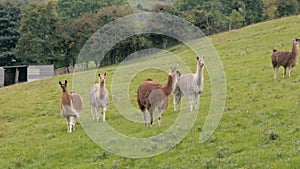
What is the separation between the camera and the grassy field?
12.9 m

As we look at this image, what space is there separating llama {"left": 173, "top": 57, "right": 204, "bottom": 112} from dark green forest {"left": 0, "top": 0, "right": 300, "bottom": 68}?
42.8 m

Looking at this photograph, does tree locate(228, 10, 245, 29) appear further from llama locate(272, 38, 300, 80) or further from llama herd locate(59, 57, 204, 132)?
llama herd locate(59, 57, 204, 132)

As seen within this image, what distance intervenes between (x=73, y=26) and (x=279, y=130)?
63056 millimetres

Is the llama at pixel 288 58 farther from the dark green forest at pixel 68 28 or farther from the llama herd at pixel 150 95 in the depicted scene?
the dark green forest at pixel 68 28

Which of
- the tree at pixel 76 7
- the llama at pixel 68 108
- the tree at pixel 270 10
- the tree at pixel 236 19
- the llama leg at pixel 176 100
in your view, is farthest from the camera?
the tree at pixel 76 7

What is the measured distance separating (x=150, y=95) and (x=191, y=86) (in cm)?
398

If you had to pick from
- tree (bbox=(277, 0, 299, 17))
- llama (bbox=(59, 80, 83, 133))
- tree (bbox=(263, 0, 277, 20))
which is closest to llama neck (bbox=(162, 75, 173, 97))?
llama (bbox=(59, 80, 83, 133))

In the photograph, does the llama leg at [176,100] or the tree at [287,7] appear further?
the tree at [287,7]

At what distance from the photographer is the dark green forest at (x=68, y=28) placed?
6975cm

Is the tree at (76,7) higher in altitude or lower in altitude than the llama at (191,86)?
higher

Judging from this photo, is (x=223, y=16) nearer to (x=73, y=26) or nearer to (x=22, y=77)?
(x=73, y=26)

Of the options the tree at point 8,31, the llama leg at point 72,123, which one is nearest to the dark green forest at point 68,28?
the tree at point 8,31

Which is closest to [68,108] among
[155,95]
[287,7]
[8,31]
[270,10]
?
[155,95]

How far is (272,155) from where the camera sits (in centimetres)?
1212
